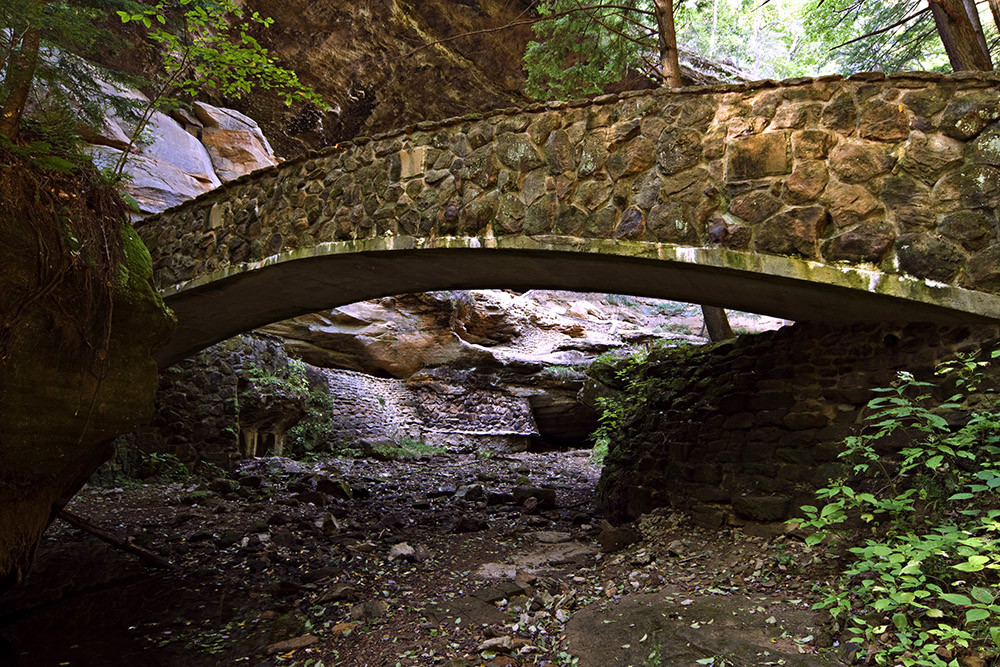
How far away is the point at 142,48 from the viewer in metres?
11.4

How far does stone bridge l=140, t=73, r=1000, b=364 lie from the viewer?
3021 millimetres

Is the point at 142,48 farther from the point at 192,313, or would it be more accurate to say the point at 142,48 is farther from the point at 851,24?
the point at 851,24

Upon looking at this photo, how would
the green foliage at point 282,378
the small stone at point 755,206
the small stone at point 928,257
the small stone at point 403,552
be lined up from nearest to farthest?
the small stone at point 928,257
the small stone at point 755,206
the small stone at point 403,552
the green foliage at point 282,378

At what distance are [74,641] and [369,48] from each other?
1301cm

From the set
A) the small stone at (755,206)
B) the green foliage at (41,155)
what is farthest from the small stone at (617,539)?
the green foliage at (41,155)

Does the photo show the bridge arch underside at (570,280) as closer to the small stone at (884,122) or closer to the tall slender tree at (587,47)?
the small stone at (884,122)

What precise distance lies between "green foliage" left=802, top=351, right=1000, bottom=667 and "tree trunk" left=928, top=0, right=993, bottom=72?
366cm

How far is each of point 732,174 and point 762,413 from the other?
2.04m

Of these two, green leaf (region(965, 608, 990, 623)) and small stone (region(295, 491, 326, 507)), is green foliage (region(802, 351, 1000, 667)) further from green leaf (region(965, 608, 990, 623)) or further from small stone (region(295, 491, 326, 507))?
small stone (region(295, 491, 326, 507))

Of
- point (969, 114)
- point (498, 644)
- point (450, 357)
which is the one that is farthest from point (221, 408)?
point (969, 114)

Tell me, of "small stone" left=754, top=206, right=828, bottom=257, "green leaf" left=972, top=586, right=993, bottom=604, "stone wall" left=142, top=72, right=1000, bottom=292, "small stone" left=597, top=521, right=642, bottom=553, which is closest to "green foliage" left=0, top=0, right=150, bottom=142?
"stone wall" left=142, top=72, right=1000, bottom=292

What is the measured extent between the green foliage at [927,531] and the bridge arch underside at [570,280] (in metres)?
0.53

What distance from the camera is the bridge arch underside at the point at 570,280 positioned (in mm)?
3107

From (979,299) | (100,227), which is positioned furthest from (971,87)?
(100,227)
